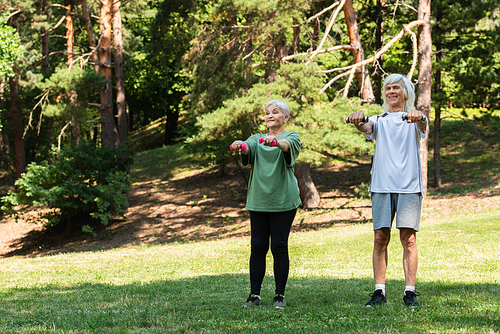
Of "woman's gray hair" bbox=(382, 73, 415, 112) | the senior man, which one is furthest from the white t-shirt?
"woman's gray hair" bbox=(382, 73, 415, 112)

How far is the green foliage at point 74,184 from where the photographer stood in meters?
15.7

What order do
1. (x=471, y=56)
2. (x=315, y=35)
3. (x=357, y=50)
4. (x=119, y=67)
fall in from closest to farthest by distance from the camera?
(x=357, y=50) < (x=471, y=56) < (x=315, y=35) < (x=119, y=67)

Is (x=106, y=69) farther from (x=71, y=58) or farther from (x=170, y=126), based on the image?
(x=170, y=126)

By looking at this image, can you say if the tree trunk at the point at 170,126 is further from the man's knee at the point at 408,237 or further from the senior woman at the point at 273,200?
the man's knee at the point at 408,237

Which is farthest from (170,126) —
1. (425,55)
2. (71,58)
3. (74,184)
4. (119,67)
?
(425,55)

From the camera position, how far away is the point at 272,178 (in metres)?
4.22

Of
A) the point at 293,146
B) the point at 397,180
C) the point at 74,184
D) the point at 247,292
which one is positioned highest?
the point at 293,146

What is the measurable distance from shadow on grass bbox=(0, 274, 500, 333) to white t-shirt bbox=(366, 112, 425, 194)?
3.28ft

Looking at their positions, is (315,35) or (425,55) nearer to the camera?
(425,55)

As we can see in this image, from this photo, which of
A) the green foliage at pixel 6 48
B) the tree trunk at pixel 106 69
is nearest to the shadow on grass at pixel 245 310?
the green foliage at pixel 6 48

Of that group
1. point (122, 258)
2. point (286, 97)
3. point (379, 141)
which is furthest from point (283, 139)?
point (286, 97)

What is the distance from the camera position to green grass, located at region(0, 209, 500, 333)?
345 centimetres

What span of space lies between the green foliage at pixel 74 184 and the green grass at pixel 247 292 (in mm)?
6105

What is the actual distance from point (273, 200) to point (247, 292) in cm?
152
